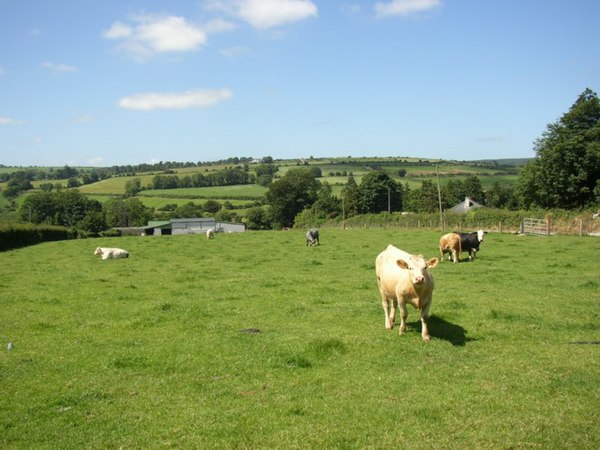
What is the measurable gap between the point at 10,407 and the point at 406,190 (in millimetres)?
127832

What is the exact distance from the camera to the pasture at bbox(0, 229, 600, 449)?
7.11m

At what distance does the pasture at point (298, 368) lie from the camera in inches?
280

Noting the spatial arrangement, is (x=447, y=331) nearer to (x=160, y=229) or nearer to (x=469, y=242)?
(x=469, y=242)

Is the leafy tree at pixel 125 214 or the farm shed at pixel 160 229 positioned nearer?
the farm shed at pixel 160 229

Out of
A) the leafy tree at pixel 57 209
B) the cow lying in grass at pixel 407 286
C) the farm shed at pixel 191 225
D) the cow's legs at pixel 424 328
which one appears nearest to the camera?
the cow's legs at pixel 424 328

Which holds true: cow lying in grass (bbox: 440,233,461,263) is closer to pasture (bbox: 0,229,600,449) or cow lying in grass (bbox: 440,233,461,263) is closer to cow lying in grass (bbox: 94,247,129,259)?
pasture (bbox: 0,229,600,449)

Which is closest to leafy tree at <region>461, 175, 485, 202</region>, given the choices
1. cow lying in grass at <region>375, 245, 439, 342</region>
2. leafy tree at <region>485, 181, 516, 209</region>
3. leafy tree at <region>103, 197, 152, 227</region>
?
leafy tree at <region>485, 181, 516, 209</region>

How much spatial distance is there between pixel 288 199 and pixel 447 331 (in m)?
111

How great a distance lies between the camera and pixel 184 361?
10.4m

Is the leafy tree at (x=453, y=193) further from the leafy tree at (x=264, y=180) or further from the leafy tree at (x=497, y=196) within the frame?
the leafy tree at (x=264, y=180)

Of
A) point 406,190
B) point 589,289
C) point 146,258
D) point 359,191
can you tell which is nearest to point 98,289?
point 146,258

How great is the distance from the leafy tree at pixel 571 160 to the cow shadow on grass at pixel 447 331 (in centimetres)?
5724

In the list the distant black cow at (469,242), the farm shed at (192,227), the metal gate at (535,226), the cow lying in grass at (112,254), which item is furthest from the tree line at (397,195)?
the cow lying in grass at (112,254)

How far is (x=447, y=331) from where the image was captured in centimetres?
1219
